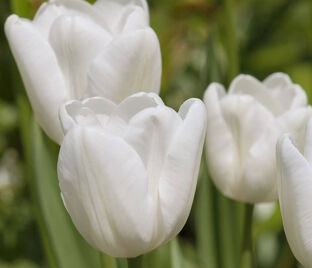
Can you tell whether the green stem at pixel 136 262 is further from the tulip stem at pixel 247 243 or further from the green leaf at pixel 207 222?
the green leaf at pixel 207 222

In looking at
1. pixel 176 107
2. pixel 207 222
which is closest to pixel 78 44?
pixel 207 222

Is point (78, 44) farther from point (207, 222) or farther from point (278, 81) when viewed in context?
point (207, 222)

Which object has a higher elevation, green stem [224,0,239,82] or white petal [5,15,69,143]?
white petal [5,15,69,143]

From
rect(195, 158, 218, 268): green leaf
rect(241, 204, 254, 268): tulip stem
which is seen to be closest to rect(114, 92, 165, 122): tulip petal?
rect(241, 204, 254, 268): tulip stem

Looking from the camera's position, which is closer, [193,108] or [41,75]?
[193,108]

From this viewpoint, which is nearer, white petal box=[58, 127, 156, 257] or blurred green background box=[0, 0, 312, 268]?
white petal box=[58, 127, 156, 257]

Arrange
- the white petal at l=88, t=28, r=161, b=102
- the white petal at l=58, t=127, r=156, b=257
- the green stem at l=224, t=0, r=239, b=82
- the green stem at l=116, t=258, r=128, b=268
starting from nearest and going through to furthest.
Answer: the white petal at l=58, t=127, r=156, b=257, the white petal at l=88, t=28, r=161, b=102, the green stem at l=116, t=258, r=128, b=268, the green stem at l=224, t=0, r=239, b=82

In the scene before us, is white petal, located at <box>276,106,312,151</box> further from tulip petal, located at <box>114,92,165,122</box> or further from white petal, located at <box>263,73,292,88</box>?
tulip petal, located at <box>114,92,165,122</box>
